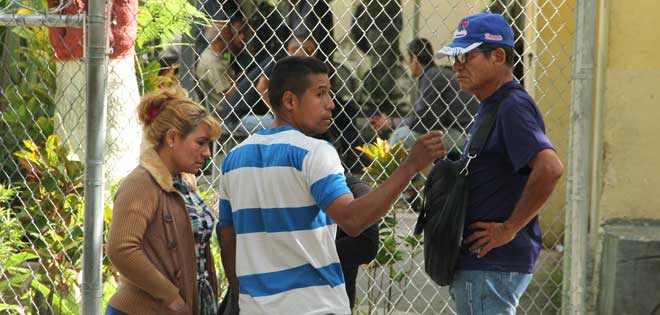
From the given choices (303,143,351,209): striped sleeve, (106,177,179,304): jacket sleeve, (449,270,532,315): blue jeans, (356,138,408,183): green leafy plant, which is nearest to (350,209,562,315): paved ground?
(356,138,408,183): green leafy plant

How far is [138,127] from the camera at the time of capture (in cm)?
588

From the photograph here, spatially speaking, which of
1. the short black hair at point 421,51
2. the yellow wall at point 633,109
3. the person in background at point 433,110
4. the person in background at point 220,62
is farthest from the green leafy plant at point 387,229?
the person in background at point 220,62

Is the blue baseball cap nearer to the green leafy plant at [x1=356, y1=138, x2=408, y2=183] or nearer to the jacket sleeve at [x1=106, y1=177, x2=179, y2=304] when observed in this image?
the jacket sleeve at [x1=106, y1=177, x2=179, y2=304]

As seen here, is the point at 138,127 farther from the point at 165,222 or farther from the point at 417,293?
the point at 165,222

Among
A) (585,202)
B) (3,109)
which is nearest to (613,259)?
(585,202)

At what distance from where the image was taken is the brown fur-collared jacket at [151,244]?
3.57 meters

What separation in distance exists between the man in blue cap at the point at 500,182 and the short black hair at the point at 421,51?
14.0 ft

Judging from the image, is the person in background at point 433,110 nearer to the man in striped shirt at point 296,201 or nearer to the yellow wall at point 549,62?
the yellow wall at point 549,62

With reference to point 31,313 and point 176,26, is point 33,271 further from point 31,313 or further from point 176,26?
point 176,26

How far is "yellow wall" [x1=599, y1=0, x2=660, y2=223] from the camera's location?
514 cm

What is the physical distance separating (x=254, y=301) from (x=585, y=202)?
4.58 ft

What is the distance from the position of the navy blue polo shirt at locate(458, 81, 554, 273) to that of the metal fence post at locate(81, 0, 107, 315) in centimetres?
144

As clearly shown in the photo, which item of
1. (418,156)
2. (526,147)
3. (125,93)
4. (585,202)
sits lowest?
(585,202)

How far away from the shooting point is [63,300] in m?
5.36
